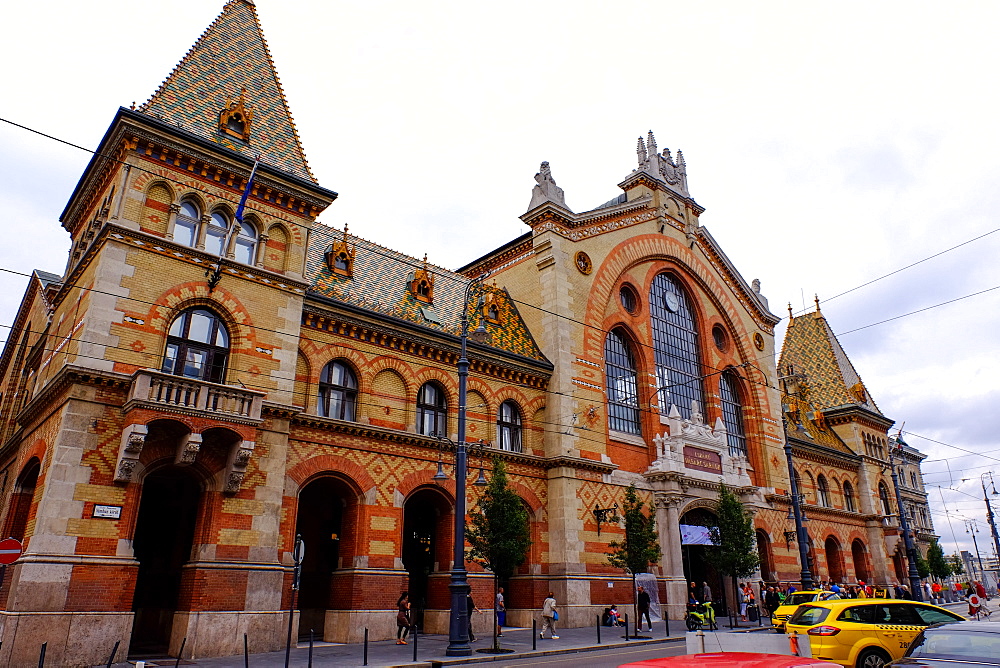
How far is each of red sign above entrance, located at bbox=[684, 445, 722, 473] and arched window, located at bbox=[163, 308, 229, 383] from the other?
2218 cm

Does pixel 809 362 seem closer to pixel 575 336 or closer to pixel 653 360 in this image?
pixel 653 360

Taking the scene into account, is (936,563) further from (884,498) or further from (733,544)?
(733,544)

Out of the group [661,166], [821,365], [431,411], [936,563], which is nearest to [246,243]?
[431,411]

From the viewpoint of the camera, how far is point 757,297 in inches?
1721

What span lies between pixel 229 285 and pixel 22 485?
9.27 m

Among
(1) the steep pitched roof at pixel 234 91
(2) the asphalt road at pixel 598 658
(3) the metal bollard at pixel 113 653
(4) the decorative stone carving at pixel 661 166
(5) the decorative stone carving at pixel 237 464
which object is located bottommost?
(2) the asphalt road at pixel 598 658

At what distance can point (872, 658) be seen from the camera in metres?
12.9

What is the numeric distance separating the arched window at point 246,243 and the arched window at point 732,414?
26.8 m

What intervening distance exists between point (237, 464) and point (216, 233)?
7336 mm

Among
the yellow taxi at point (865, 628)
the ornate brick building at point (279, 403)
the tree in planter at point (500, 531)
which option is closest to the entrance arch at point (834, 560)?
the ornate brick building at point (279, 403)

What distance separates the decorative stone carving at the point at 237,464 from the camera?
61.3 ft

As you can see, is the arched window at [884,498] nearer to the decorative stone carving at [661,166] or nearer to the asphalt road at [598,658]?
the decorative stone carving at [661,166]

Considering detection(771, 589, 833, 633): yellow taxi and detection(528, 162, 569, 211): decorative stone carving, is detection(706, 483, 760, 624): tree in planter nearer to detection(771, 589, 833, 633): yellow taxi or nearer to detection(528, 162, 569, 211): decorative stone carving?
detection(771, 589, 833, 633): yellow taxi

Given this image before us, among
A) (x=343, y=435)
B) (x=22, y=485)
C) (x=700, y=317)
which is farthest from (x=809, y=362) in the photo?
(x=22, y=485)
